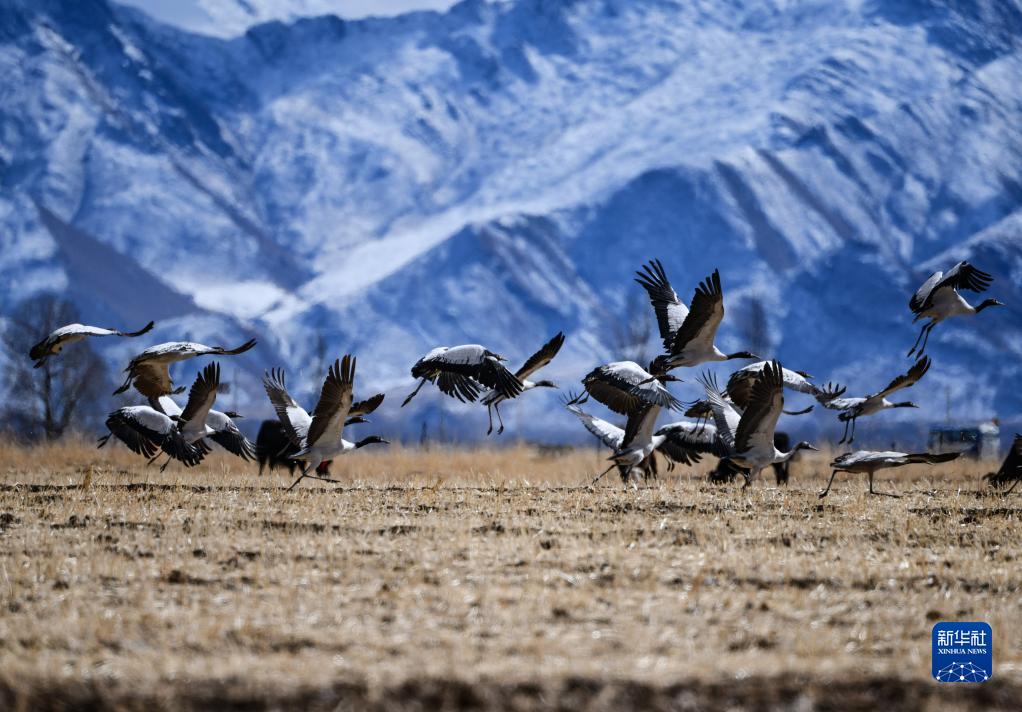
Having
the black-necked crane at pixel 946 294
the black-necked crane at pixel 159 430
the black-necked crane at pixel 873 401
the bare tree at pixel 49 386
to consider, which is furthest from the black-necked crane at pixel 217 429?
the bare tree at pixel 49 386

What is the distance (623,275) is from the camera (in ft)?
405

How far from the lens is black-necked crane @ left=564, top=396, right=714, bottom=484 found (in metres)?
14.1

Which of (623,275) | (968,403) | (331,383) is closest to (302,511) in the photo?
(331,383)

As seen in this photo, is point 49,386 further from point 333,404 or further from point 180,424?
point 333,404

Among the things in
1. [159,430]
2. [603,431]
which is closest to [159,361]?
[159,430]

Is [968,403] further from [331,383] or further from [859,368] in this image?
[331,383]

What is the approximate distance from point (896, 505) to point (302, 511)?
525cm

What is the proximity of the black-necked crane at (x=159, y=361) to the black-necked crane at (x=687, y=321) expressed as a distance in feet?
13.4

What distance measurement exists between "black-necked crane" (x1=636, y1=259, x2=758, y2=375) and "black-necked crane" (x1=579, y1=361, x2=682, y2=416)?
0.65 ft

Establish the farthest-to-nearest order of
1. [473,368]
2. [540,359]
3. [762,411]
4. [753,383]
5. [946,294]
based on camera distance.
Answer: [540,359] < [946,294] < [473,368] < [753,383] < [762,411]

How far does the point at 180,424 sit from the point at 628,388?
453 centimetres

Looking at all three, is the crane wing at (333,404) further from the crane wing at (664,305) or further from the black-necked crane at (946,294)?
the black-necked crane at (946,294)

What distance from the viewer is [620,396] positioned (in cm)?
1507

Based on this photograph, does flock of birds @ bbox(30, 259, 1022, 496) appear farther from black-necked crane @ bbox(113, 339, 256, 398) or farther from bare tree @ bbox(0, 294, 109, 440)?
bare tree @ bbox(0, 294, 109, 440)
